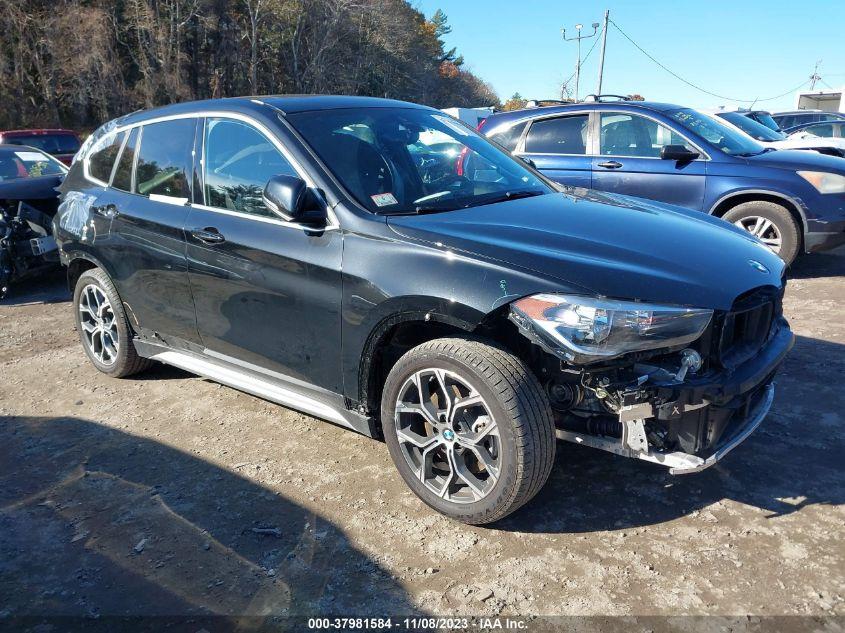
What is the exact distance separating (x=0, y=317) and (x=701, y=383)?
660 centimetres

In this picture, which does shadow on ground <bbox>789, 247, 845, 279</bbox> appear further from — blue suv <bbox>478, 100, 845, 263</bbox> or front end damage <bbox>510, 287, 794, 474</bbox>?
front end damage <bbox>510, 287, 794, 474</bbox>

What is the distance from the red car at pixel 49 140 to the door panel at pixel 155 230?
35.8ft

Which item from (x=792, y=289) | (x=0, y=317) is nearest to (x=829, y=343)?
(x=792, y=289)

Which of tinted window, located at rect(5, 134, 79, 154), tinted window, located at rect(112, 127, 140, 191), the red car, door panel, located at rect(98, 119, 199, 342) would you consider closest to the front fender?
door panel, located at rect(98, 119, 199, 342)

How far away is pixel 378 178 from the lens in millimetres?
3227

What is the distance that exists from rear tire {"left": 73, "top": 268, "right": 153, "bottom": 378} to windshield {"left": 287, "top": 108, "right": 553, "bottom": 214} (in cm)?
199

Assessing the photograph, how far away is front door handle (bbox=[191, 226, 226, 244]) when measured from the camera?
342 centimetres

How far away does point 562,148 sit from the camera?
7.27m

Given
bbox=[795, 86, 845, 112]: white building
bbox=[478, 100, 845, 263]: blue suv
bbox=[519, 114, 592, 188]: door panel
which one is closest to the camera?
bbox=[478, 100, 845, 263]: blue suv

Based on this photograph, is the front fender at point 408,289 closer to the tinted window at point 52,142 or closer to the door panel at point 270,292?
the door panel at point 270,292

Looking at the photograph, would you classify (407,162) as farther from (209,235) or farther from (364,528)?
(364,528)

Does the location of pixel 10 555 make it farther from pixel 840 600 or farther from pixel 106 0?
pixel 106 0

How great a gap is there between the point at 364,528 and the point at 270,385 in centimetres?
101

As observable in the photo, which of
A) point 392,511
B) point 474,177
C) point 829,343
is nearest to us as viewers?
point 392,511
